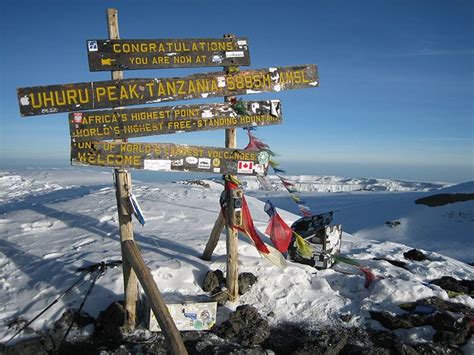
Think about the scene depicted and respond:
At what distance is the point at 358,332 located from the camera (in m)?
5.23

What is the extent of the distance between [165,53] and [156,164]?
62.4 inches

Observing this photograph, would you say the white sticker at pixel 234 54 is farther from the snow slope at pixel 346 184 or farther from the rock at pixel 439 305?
the snow slope at pixel 346 184

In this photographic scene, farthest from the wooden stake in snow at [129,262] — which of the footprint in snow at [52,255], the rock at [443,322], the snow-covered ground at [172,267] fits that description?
the rock at [443,322]

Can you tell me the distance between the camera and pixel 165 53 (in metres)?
5.11

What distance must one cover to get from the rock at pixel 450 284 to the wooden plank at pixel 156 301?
5.28 meters

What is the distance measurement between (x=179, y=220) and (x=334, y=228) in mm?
4103

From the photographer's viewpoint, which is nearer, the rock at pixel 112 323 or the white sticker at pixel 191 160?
the rock at pixel 112 323

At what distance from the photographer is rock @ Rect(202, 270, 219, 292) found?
6000 mm

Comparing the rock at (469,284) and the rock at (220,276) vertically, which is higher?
the rock at (220,276)

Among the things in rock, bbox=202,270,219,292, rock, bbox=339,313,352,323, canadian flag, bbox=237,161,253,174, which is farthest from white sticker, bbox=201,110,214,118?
rock, bbox=339,313,352,323

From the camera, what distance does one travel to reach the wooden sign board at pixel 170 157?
4801 millimetres

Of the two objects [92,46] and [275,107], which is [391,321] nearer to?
[275,107]

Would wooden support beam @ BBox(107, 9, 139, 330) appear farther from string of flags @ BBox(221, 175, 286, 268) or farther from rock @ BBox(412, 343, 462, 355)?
rock @ BBox(412, 343, 462, 355)

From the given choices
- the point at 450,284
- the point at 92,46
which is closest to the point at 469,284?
the point at 450,284
